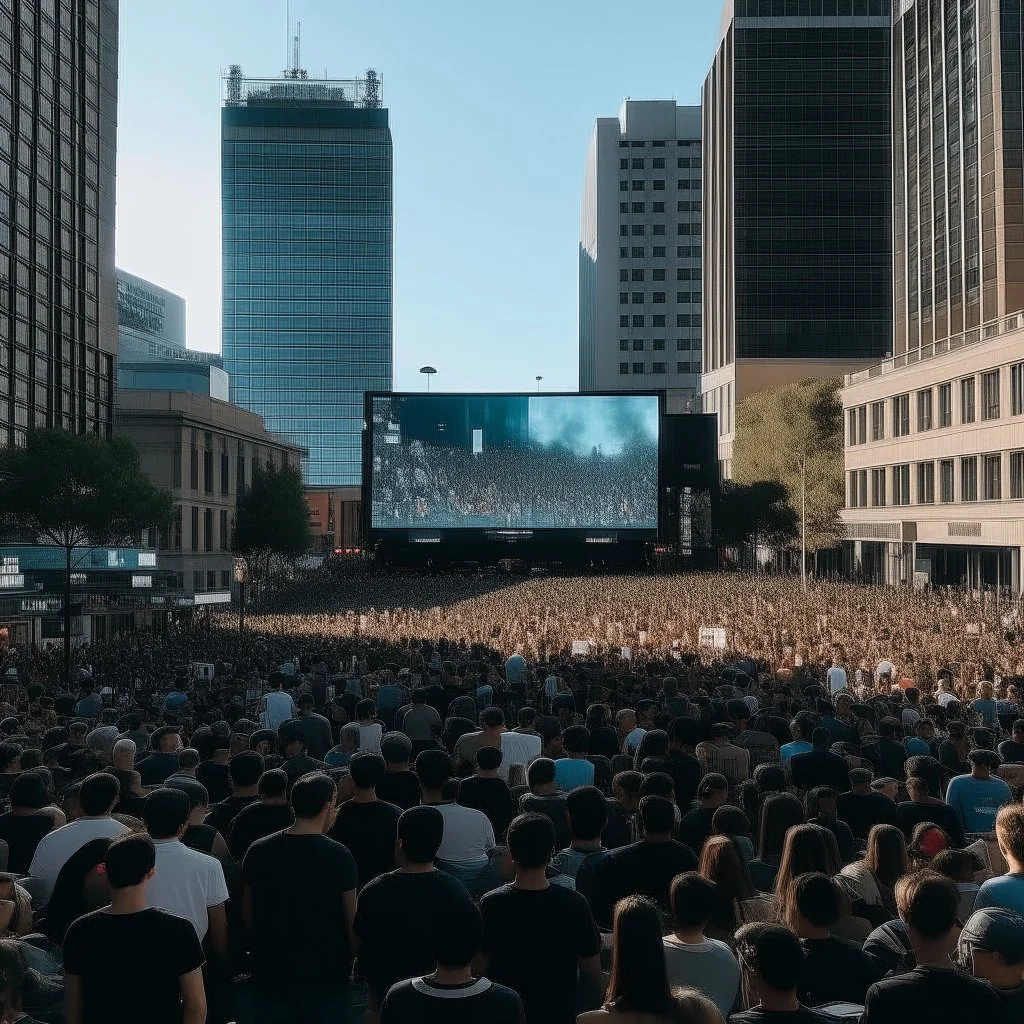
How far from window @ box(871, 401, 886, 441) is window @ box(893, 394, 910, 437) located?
1722 millimetres

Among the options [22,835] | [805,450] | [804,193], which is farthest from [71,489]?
[804,193]

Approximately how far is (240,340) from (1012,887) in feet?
667

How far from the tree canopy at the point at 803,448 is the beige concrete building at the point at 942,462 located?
13.9ft

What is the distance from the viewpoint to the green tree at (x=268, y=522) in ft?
252

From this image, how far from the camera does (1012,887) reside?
527 cm

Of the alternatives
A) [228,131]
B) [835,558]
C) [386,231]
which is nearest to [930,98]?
[835,558]

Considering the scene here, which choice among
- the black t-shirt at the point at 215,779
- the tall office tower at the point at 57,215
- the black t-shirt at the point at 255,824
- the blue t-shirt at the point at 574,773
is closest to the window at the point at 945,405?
the tall office tower at the point at 57,215

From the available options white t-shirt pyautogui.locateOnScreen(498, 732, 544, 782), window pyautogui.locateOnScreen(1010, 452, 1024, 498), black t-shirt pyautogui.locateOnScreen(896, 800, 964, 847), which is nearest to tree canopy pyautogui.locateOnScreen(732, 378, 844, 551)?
window pyautogui.locateOnScreen(1010, 452, 1024, 498)

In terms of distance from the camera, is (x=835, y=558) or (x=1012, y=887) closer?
(x=1012, y=887)

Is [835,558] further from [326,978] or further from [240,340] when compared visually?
[240,340]

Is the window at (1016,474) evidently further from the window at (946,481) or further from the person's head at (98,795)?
the person's head at (98,795)

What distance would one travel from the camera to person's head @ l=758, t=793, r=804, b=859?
629 cm

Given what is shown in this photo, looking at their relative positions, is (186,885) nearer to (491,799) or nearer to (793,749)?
(491,799)

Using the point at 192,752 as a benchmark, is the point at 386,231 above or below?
above
